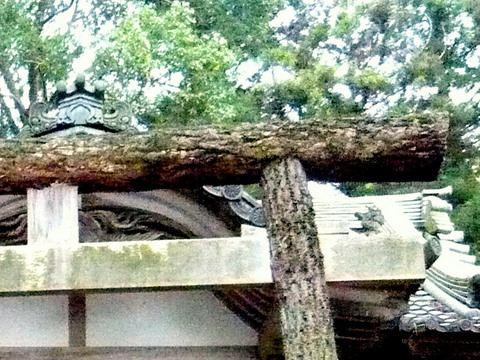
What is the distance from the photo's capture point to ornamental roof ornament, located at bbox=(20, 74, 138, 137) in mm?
4590

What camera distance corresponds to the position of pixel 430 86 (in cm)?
1405

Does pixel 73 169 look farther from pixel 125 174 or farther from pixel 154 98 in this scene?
pixel 154 98

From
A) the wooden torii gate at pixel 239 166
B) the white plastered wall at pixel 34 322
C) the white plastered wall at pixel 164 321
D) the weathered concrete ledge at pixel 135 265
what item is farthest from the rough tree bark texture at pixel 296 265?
the white plastered wall at pixel 34 322

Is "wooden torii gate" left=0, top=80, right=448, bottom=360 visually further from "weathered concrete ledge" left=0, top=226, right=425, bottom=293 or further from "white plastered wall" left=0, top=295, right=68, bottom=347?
"white plastered wall" left=0, top=295, right=68, bottom=347

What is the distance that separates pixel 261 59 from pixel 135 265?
10438 mm

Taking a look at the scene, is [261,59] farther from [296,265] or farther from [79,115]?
[296,265]

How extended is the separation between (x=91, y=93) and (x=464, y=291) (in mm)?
2476

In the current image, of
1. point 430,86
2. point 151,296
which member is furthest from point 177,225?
point 430,86

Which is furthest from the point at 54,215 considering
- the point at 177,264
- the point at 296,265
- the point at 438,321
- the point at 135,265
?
the point at 438,321

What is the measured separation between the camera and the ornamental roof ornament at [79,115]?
15.1 ft

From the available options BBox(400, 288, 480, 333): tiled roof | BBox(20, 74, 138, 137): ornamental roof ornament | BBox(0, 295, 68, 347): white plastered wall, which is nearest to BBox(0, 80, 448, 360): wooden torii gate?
BBox(400, 288, 480, 333): tiled roof

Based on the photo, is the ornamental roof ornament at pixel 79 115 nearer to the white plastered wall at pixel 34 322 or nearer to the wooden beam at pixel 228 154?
the white plastered wall at pixel 34 322

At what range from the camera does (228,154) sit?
291cm

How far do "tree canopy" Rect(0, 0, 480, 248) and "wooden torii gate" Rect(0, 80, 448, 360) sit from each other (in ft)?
18.7
